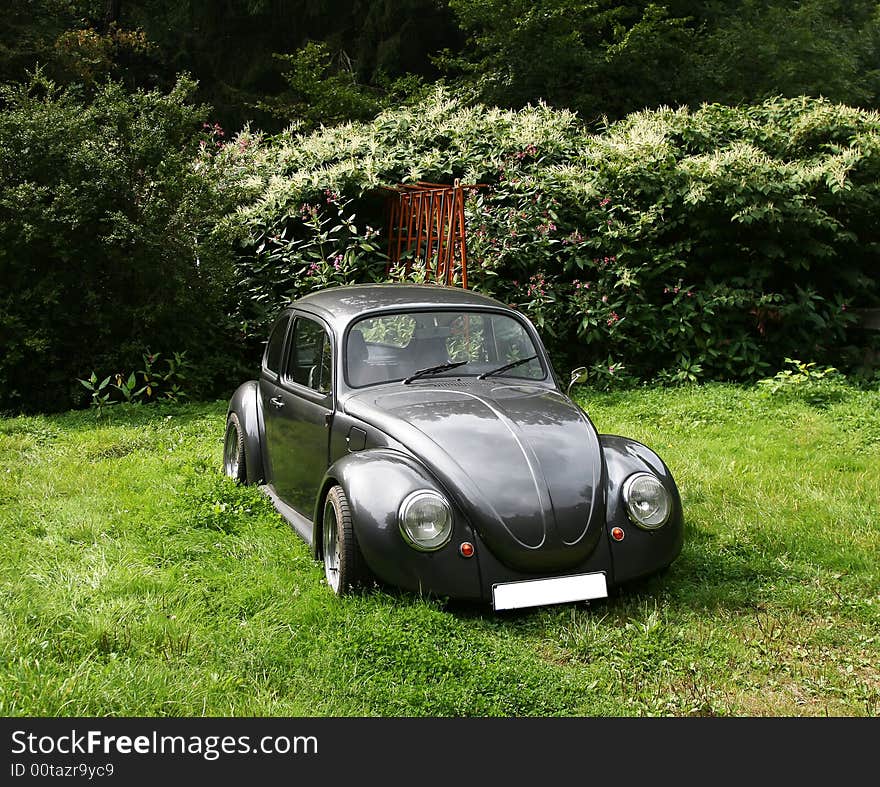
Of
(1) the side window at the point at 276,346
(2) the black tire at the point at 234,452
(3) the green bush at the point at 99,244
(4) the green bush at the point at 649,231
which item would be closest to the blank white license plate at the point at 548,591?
(1) the side window at the point at 276,346

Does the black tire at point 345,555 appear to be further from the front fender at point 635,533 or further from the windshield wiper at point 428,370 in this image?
the front fender at point 635,533

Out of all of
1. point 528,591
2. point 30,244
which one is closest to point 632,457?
point 528,591

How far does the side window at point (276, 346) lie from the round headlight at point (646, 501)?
2553 mm

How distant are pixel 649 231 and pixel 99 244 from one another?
5.63 meters

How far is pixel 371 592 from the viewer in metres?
4.16

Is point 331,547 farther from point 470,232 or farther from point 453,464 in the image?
point 470,232

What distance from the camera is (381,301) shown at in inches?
208

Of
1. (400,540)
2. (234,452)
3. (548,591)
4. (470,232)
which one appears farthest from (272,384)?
(470,232)

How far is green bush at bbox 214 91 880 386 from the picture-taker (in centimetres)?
962

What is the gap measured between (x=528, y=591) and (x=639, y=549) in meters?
0.57

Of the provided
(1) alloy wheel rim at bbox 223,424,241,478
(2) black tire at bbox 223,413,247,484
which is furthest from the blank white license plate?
(1) alloy wheel rim at bbox 223,424,241,478

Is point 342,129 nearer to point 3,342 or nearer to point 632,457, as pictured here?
point 3,342

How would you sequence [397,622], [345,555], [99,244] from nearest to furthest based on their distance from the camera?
1. [397,622]
2. [345,555]
3. [99,244]

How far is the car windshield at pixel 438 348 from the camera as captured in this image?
5.05m
